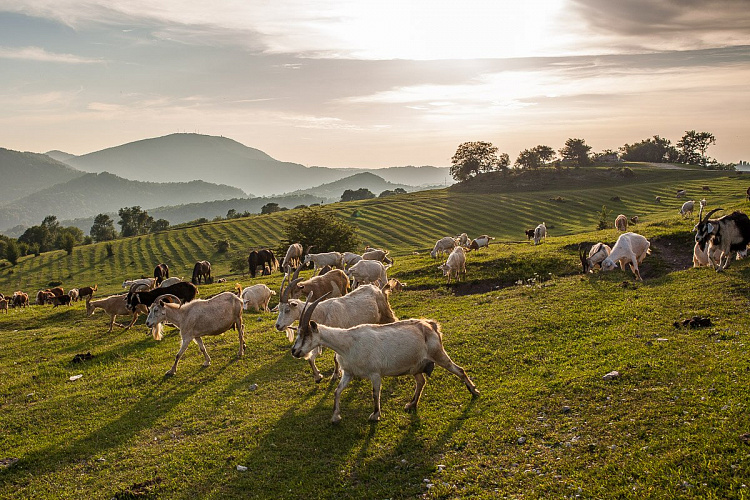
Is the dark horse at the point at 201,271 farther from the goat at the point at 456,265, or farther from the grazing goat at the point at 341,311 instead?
the grazing goat at the point at 341,311

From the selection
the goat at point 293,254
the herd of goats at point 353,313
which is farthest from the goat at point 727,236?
the goat at point 293,254

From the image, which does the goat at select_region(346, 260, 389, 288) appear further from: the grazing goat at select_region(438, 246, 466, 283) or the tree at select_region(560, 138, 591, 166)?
the tree at select_region(560, 138, 591, 166)

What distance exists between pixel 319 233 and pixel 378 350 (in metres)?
34.2

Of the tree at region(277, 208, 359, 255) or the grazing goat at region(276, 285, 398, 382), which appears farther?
the tree at region(277, 208, 359, 255)

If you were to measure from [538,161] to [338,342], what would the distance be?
445 ft

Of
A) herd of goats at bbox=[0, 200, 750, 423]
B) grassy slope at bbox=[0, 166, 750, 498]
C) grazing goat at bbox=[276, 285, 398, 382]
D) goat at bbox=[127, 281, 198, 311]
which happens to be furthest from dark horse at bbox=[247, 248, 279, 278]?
grazing goat at bbox=[276, 285, 398, 382]

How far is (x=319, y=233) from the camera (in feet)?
142

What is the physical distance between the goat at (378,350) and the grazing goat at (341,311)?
2.20 meters

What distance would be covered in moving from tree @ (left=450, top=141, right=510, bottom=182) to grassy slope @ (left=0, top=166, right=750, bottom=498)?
11452 centimetres

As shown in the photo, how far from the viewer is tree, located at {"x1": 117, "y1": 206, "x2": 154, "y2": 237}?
124 m

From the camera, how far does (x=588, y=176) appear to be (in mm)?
107875

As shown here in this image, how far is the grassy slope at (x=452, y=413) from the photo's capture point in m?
7.29

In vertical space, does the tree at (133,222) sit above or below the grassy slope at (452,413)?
above

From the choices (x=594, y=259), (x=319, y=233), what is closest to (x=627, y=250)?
(x=594, y=259)
